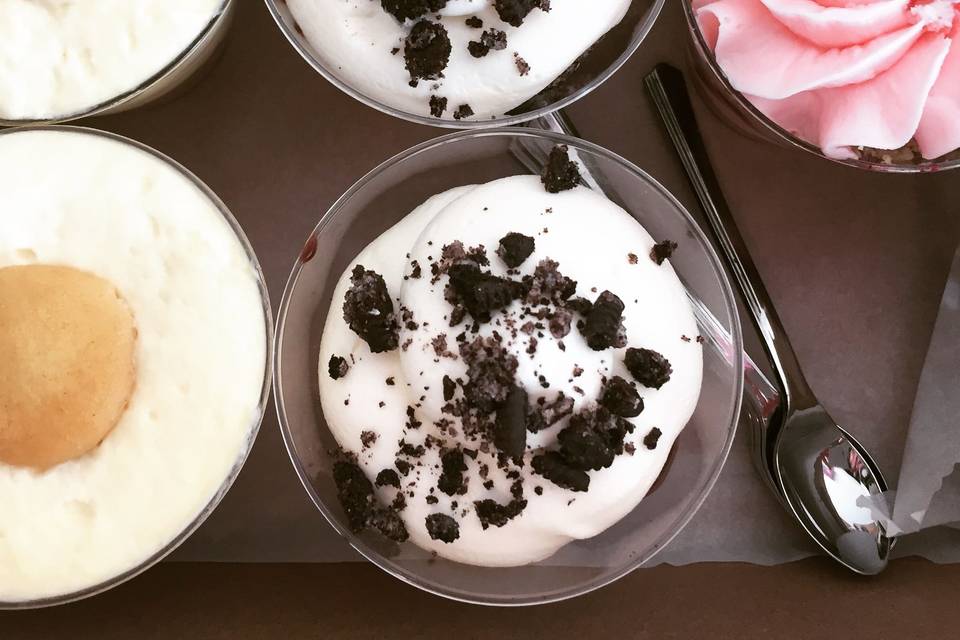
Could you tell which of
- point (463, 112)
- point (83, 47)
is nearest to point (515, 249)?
point (463, 112)

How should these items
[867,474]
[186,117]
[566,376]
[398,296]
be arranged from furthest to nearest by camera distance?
1. [186,117]
2. [867,474]
3. [398,296]
4. [566,376]

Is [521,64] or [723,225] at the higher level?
[521,64]

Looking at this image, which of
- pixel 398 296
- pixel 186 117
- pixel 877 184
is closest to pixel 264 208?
pixel 186 117

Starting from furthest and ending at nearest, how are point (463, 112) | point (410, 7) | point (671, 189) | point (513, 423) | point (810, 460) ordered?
point (671, 189) < point (810, 460) < point (463, 112) < point (410, 7) < point (513, 423)

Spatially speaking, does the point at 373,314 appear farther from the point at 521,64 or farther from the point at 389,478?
the point at 521,64

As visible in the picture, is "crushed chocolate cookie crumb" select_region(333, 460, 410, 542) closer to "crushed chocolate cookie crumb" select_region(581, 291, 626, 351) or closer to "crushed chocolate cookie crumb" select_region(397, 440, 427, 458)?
"crushed chocolate cookie crumb" select_region(397, 440, 427, 458)

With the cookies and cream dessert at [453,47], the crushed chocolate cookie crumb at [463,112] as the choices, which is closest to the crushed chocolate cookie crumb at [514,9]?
the cookies and cream dessert at [453,47]

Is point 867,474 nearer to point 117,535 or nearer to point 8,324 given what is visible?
point 117,535
